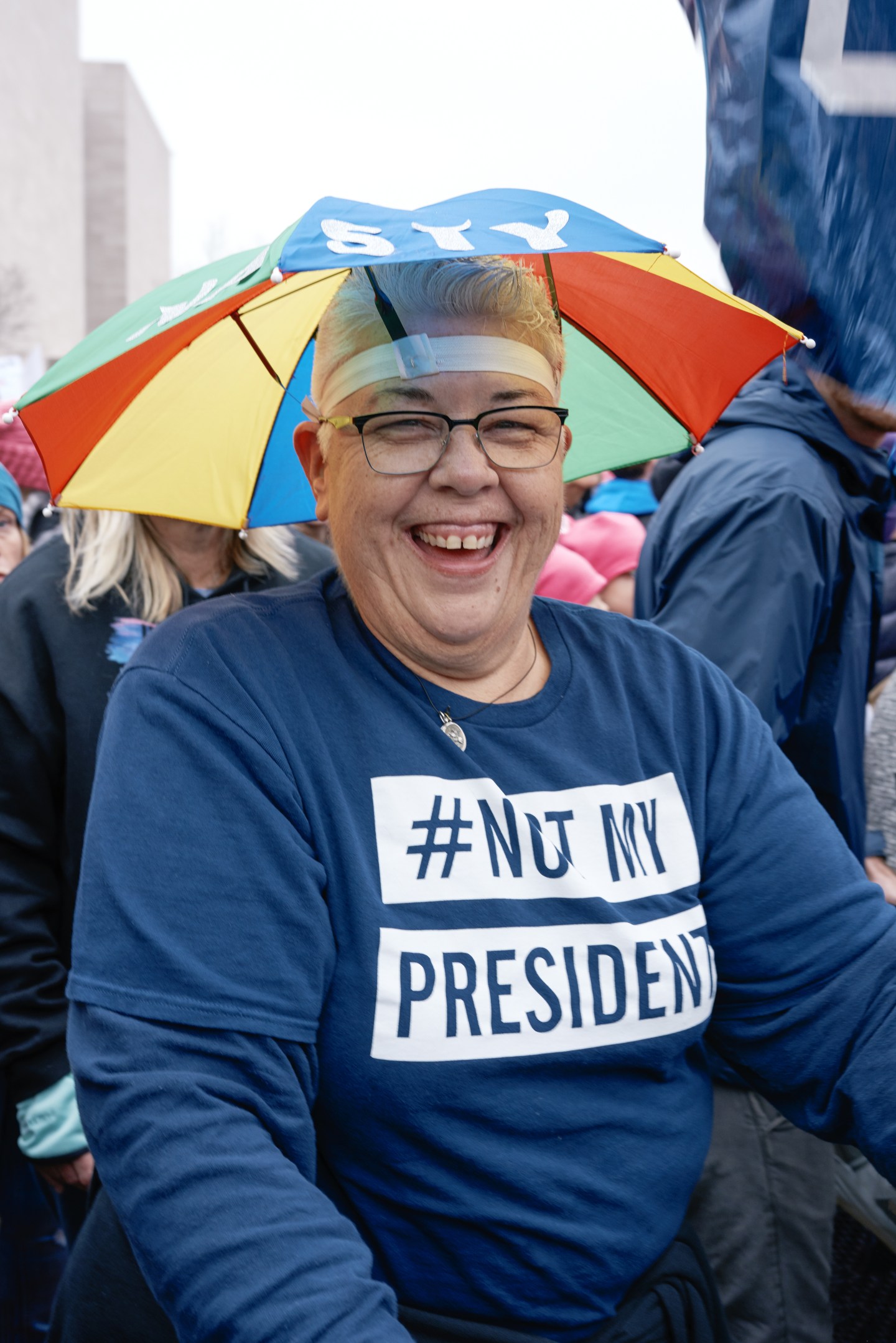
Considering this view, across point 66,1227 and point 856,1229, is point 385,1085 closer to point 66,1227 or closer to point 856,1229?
point 66,1227

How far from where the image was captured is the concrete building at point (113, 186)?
146 ft

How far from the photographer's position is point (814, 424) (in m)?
2.32

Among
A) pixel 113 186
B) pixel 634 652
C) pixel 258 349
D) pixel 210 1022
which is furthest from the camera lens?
pixel 113 186

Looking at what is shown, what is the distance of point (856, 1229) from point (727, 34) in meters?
2.72

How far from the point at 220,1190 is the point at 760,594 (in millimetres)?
1485

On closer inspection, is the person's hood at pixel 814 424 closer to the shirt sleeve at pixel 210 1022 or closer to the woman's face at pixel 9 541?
the shirt sleeve at pixel 210 1022

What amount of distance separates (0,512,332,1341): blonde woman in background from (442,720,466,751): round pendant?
0.91 metres

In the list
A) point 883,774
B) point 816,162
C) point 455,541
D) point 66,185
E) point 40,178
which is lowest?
point 883,774

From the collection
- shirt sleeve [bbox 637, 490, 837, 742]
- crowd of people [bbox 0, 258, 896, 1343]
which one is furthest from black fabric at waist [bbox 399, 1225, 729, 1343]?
shirt sleeve [bbox 637, 490, 837, 742]

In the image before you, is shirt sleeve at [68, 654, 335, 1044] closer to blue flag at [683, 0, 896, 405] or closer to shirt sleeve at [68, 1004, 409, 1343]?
shirt sleeve at [68, 1004, 409, 1343]

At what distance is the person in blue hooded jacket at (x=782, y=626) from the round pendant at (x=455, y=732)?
0.83 meters

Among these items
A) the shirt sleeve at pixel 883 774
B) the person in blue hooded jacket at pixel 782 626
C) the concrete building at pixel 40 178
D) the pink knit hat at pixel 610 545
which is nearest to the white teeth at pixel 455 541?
the person in blue hooded jacket at pixel 782 626

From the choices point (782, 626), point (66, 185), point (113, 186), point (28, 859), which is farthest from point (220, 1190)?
point (113, 186)

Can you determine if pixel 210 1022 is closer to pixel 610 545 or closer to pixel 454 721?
pixel 454 721
